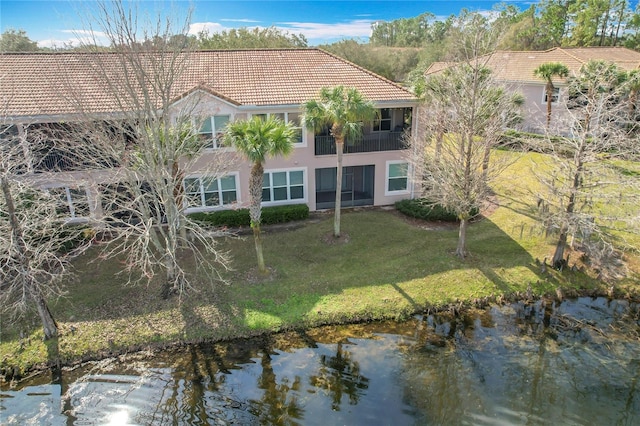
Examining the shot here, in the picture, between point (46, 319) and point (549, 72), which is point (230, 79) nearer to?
point (46, 319)

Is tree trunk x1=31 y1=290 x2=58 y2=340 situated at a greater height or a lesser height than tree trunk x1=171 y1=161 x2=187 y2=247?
lesser

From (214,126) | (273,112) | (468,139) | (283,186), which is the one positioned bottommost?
(283,186)

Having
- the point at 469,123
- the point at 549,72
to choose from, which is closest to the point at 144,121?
the point at 469,123

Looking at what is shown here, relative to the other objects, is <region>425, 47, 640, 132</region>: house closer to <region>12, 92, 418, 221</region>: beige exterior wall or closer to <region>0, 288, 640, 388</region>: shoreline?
<region>12, 92, 418, 221</region>: beige exterior wall

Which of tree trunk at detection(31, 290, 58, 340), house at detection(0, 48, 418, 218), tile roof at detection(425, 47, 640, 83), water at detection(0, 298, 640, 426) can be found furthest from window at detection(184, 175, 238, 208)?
tile roof at detection(425, 47, 640, 83)

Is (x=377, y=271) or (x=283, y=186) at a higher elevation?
(x=283, y=186)

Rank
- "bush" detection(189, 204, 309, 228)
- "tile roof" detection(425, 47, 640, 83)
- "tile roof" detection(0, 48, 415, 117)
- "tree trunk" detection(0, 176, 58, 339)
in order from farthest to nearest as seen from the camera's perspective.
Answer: "tile roof" detection(425, 47, 640, 83)
"bush" detection(189, 204, 309, 228)
"tile roof" detection(0, 48, 415, 117)
"tree trunk" detection(0, 176, 58, 339)

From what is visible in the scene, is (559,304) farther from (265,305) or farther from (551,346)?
(265,305)
